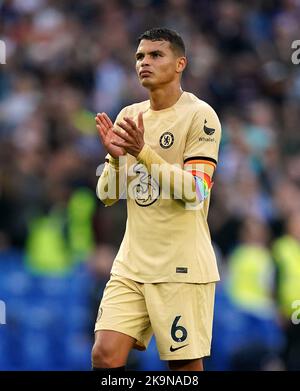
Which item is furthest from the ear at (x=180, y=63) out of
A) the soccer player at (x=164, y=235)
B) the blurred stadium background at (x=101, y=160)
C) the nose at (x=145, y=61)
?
the blurred stadium background at (x=101, y=160)

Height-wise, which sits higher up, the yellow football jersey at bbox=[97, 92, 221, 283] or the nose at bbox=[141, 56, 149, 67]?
the nose at bbox=[141, 56, 149, 67]

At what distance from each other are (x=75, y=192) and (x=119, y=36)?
3154 millimetres

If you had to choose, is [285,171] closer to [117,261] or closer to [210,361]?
[210,361]

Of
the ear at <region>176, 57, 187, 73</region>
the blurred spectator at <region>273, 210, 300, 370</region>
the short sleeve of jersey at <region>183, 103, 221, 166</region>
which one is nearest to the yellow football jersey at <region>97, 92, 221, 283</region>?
the short sleeve of jersey at <region>183, 103, 221, 166</region>

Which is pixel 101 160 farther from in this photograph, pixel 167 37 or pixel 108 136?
pixel 108 136

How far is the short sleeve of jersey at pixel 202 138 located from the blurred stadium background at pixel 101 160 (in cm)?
367

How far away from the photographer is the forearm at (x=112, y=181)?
6.25 m

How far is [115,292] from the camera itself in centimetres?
620

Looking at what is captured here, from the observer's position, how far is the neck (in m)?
6.28

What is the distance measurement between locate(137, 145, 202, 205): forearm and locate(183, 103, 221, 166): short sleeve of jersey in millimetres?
139

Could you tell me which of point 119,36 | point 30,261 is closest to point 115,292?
point 30,261

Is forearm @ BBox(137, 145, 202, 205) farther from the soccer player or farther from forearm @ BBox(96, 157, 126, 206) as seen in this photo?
forearm @ BBox(96, 157, 126, 206)

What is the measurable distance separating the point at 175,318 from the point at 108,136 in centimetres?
104

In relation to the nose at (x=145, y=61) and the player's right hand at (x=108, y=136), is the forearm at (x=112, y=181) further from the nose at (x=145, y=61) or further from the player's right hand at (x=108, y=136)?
the nose at (x=145, y=61)
